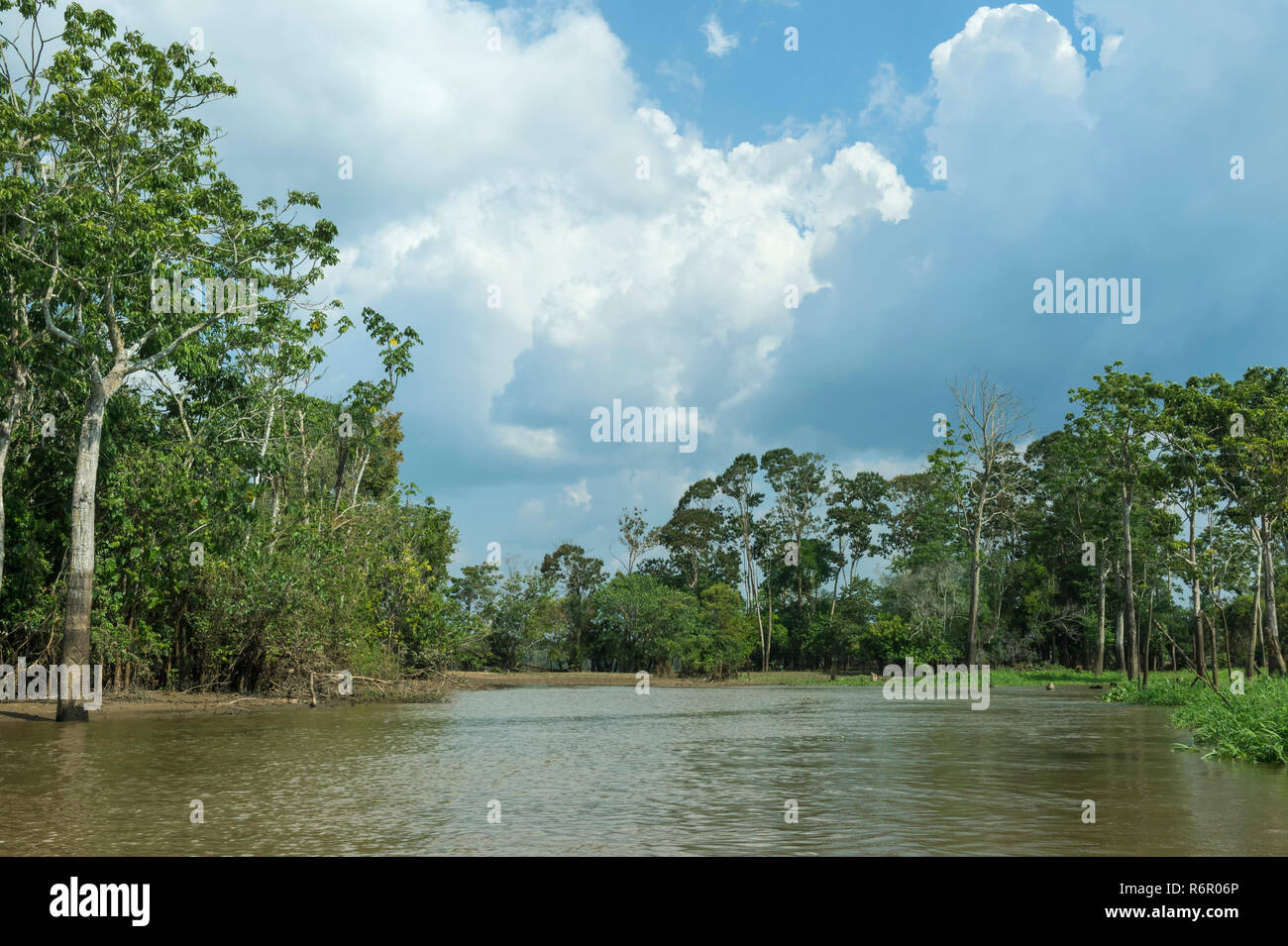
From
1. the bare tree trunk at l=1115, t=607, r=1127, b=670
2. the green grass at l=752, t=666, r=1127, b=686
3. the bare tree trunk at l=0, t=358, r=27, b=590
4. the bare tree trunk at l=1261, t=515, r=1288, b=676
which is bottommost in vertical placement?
the green grass at l=752, t=666, r=1127, b=686

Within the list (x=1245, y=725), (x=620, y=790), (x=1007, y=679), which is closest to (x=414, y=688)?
(x=620, y=790)

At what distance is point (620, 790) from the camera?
11.0m

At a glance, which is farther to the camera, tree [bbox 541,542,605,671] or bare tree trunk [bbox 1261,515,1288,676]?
tree [bbox 541,542,605,671]

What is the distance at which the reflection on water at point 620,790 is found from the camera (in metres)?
7.84

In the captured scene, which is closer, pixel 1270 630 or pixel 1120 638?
pixel 1270 630

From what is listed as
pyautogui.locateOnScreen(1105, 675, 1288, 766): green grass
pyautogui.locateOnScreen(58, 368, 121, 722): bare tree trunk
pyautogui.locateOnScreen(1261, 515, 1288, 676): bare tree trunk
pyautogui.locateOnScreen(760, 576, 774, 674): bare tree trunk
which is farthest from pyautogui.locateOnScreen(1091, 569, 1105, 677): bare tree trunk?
pyautogui.locateOnScreen(58, 368, 121, 722): bare tree trunk

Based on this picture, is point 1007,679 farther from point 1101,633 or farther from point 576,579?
point 576,579

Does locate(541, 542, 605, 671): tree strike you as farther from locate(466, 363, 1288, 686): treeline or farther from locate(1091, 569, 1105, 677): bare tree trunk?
locate(1091, 569, 1105, 677): bare tree trunk

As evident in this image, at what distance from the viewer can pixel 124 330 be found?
906 inches

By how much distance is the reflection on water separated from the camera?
784 cm

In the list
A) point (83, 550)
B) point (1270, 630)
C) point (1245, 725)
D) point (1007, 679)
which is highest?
point (83, 550)

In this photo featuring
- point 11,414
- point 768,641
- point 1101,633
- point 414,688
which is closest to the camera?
point 11,414
